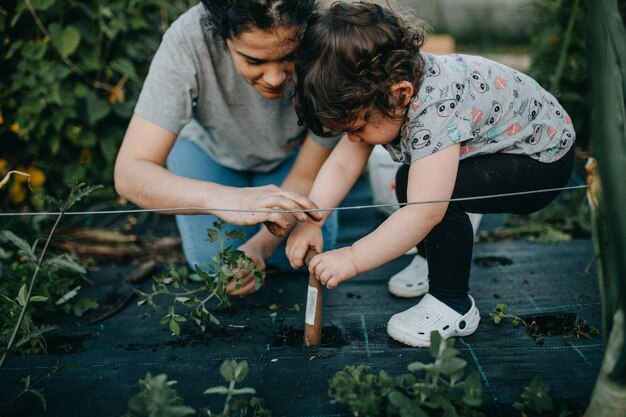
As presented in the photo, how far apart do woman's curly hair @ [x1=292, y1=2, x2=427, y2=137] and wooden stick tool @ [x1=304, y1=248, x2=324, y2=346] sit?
0.40m

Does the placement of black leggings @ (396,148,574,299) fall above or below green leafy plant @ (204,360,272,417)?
above

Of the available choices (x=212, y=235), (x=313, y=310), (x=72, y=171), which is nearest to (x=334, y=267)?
(x=313, y=310)

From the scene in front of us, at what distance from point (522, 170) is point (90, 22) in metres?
2.08

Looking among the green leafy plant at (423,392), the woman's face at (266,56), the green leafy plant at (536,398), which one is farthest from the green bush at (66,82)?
the green leafy plant at (536,398)

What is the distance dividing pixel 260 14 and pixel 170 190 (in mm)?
584

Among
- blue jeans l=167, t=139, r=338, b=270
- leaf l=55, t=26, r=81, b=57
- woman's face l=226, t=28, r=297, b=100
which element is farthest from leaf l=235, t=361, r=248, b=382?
leaf l=55, t=26, r=81, b=57

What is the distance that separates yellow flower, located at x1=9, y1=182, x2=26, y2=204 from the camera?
2.79m

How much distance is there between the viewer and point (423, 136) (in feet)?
4.87

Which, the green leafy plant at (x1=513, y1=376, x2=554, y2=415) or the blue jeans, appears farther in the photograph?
the blue jeans

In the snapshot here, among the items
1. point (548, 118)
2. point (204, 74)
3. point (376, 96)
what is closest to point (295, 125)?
point (204, 74)

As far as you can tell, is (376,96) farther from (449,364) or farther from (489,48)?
(489,48)

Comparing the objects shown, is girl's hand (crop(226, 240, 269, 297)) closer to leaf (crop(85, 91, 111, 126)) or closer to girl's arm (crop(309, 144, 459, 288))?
girl's arm (crop(309, 144, 459, 288))

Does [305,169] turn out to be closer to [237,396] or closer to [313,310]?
[313,310]

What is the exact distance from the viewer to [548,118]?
5.61 ft
